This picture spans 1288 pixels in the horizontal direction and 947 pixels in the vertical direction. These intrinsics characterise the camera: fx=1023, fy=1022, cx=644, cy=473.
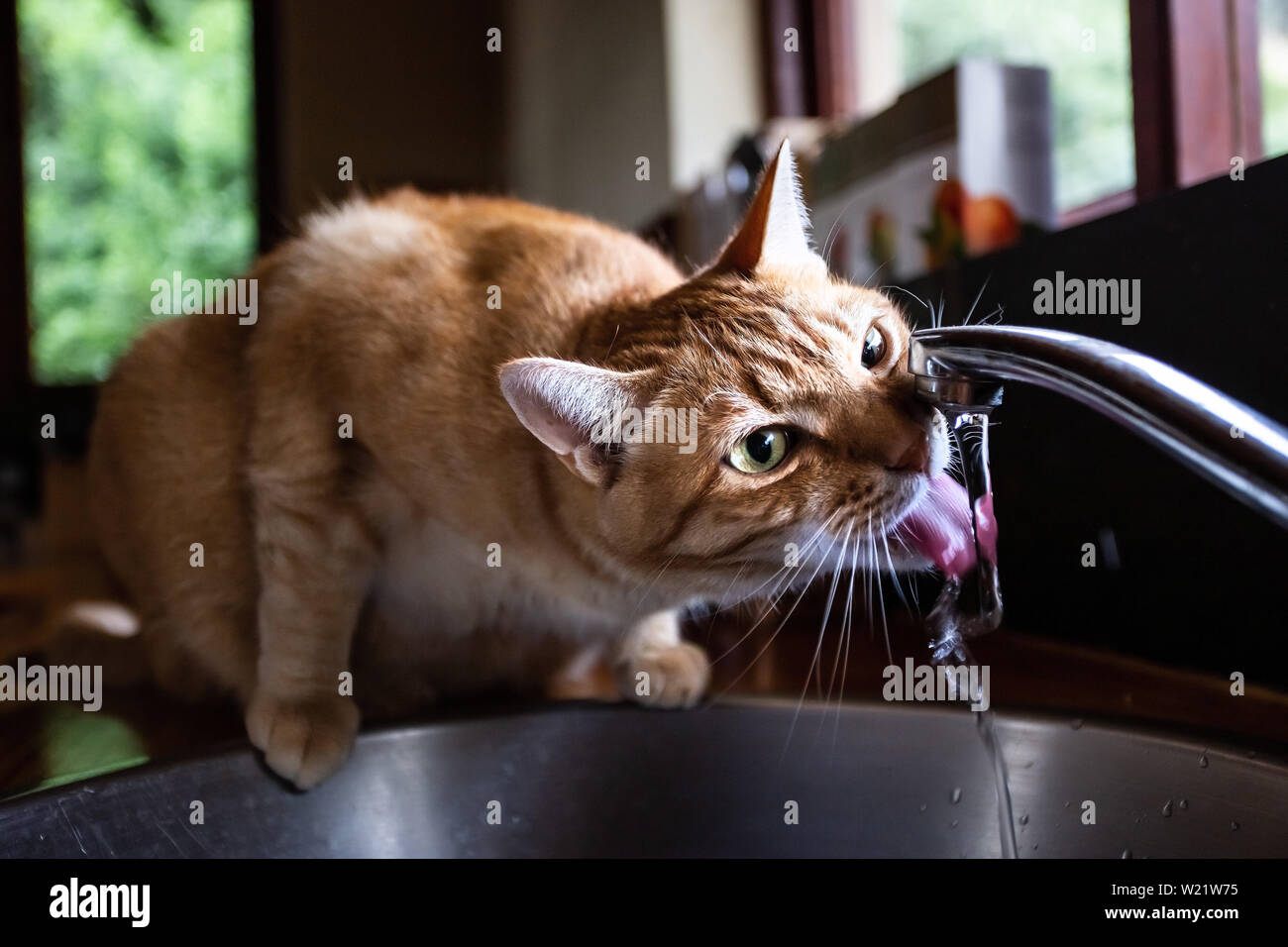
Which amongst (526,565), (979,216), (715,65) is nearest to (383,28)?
(715,65)

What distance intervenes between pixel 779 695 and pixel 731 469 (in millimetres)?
303

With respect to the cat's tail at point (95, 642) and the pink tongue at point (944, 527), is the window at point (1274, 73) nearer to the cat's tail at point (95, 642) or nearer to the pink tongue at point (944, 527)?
the pink tongue at point (944, 527)

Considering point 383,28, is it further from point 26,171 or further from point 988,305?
point 988,305

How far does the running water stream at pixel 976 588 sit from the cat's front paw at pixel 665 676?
296 mm

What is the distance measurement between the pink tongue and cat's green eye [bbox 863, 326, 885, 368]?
0.36ft

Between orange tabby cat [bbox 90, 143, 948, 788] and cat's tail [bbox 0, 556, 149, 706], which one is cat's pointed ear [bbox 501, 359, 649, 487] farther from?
cat's tail [bbox 0, 556, 149, 706]

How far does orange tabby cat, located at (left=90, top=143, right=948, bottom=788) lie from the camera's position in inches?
30.1

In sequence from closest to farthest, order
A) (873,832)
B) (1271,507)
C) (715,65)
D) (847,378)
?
(1271,507), (847,378), (873,832), (715,65)

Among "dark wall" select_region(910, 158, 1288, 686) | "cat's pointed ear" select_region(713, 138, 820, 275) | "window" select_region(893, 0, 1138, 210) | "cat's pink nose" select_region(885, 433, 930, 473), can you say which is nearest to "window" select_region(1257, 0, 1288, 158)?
"window" select_region(893, 0, 1138, 210)

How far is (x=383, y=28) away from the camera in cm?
433

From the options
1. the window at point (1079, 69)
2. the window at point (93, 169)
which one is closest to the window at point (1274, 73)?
the window at point (1079, 69)
